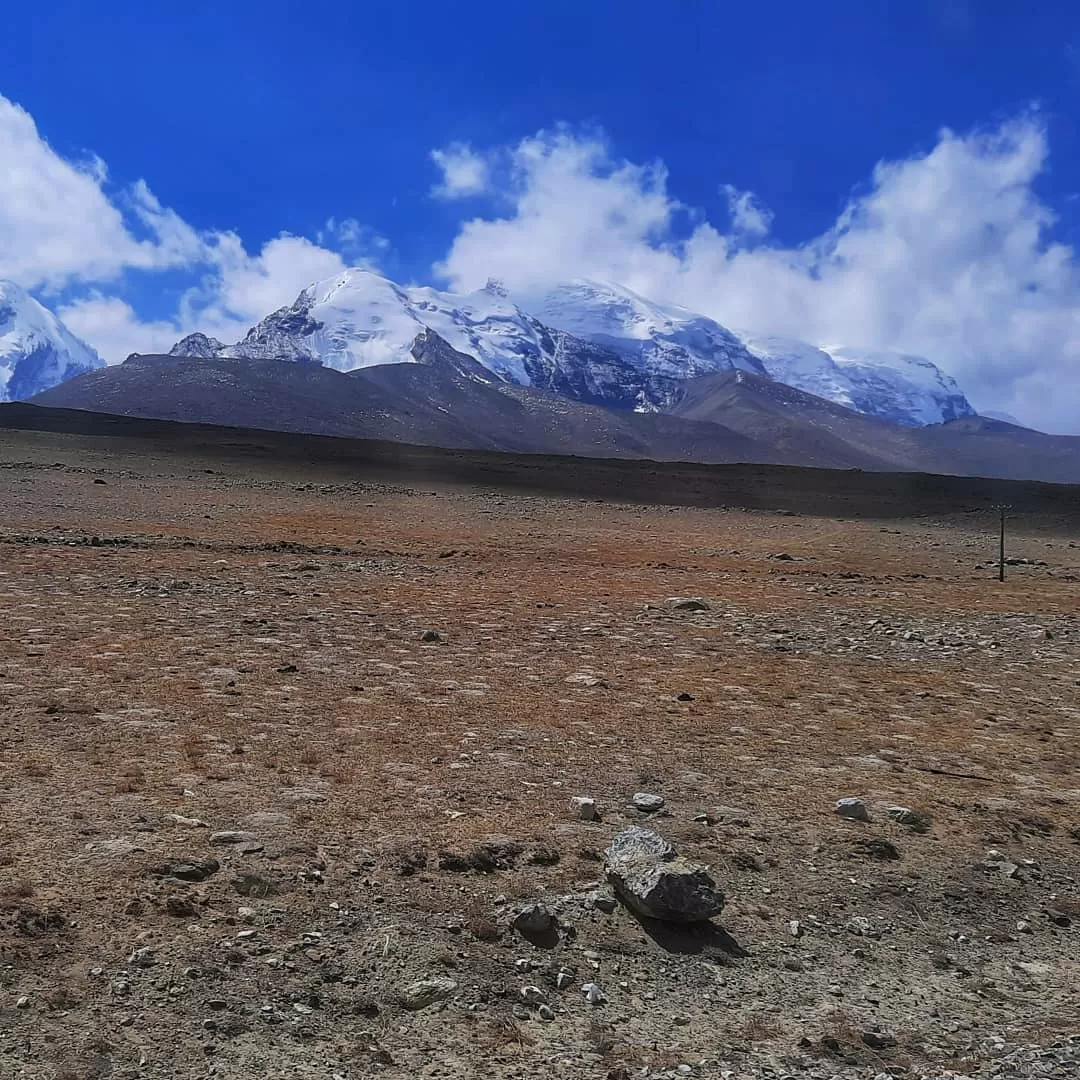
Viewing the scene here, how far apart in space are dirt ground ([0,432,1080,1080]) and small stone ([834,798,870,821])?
82 mm

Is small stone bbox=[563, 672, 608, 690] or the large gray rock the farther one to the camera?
small stone bbox=[563, 672, 608, 690]

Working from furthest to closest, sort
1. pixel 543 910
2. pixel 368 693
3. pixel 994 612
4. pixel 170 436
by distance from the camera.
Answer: pixel 170 436 → pixel 994 612 → pixel 368 693 → pixel 543 910

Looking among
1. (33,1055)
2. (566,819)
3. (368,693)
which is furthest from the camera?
(368,693)

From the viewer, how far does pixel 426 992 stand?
454 cm

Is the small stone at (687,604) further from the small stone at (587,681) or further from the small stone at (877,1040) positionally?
the small stone at (877,1040)

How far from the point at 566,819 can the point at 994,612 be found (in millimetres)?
14251

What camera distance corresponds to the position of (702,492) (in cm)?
5569

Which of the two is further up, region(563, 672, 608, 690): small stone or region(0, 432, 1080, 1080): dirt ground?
region(563, 672, 608, 690): small stone

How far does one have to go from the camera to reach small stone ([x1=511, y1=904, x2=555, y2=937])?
201 inches

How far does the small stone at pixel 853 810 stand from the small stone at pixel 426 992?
139 inches

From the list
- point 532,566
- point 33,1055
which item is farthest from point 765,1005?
point 532,566

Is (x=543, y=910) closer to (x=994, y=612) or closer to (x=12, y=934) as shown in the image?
(x=12, y=934)

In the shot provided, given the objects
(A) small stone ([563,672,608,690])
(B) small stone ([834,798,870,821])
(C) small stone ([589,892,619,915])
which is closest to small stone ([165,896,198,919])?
(C) small stone ([589,892,619,915])

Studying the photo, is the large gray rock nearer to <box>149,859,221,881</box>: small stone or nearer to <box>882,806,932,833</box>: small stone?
<box>882,806,932,833</box>: small stone
